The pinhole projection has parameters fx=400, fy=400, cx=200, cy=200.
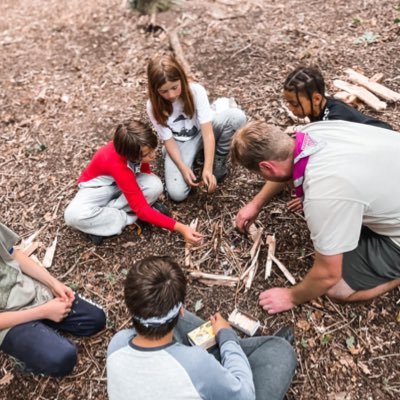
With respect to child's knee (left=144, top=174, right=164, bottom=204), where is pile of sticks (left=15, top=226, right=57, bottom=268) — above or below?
below

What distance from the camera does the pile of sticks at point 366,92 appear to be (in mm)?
4469

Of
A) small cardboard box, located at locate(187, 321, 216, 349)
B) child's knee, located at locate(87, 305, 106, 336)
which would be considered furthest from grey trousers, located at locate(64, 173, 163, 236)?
small cardboard box, located at locate(187, 321, 216, 349)

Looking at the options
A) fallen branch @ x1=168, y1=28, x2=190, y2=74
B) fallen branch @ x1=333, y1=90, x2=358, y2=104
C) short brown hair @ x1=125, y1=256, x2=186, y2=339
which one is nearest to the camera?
short brown hair @ x1=125, y1=256, x2=186, y2=339

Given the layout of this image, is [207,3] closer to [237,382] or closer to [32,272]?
[32,272]

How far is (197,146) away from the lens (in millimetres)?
4211

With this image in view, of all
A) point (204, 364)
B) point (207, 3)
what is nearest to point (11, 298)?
point (204, 364)

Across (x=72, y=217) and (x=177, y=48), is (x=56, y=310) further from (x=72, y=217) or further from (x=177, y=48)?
(x=177, y=48)

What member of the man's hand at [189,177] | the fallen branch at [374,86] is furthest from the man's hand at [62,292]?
the fallen branch at [374,86]

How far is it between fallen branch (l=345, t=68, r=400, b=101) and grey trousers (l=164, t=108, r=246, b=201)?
5.26 ft

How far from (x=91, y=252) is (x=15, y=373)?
1158 mm

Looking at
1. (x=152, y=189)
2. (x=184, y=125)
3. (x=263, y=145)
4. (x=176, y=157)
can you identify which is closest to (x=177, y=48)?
(x=184, y=125)

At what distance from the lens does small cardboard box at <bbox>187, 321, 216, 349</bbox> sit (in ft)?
8.71

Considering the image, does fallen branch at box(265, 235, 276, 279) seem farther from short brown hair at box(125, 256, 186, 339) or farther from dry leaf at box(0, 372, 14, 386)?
dry leaf at box(0, 372, 14, 386)

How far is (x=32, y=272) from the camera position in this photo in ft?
10.3
